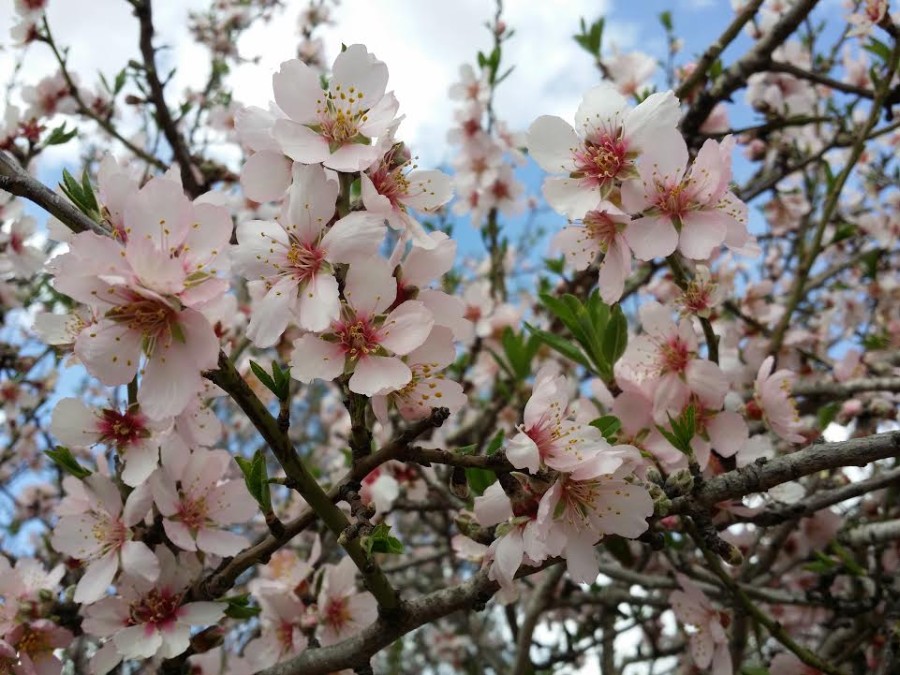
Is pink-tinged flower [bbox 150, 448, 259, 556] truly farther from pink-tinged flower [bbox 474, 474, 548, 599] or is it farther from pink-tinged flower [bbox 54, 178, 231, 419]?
pink-tinged flower [bbox 474, 474, 548, 599]

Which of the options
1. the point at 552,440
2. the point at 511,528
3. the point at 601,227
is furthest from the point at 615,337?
the point at 511,528

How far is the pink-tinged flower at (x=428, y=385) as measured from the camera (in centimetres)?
135

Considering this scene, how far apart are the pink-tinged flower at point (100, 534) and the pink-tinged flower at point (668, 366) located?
119 centimetres

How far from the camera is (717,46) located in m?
2.98

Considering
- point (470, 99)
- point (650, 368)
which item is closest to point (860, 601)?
point (650, 368)

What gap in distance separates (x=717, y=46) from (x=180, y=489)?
266cm

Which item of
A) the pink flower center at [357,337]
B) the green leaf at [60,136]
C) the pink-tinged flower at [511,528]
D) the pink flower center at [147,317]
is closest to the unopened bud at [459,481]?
the pink-tinged flower at [511,528]

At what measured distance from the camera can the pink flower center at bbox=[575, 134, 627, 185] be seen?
5.23ft

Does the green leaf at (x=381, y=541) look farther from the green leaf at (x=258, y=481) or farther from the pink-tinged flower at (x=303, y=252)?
the pink-tinged flower at (x=303, y=252)

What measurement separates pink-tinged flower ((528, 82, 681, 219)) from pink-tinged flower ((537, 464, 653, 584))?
0.57 m

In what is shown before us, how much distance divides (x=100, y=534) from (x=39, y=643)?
331mm

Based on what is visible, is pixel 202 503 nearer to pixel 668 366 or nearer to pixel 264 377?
pixel 264 377

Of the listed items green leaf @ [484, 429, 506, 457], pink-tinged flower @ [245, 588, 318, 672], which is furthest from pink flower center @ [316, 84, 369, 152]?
pink-tinged flower @ [245, 588, 318, 672]

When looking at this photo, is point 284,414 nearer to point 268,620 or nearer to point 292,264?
point 292,264
